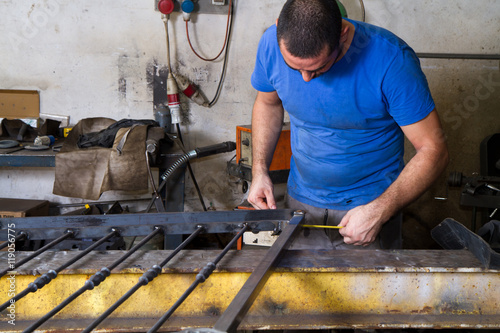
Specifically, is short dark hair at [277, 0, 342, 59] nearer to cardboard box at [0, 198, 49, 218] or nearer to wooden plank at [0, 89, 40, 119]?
cardboard box at [0, 198, 49, 218]

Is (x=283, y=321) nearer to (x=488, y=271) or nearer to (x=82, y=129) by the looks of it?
(x=488, y=271)

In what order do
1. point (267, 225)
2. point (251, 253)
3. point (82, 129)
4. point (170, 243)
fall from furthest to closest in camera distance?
point (82, 129)
point (170, 243)
point (267, 225)
point (251, 253)

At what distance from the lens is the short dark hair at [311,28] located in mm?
1175

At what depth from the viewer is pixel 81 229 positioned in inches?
50.9

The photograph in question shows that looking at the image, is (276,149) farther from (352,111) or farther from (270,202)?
(352,111)

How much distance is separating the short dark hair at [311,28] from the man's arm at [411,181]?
0.39m

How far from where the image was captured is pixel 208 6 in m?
2.92

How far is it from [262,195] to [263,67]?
44 cm

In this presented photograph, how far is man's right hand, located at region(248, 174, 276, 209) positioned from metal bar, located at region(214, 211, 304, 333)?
10.5 inches

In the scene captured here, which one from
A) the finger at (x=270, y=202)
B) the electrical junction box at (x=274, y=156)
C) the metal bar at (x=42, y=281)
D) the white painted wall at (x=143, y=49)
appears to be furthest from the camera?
the white painted wall at (x=143, y=49)

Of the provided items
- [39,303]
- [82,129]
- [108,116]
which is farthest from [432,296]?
[108,116]

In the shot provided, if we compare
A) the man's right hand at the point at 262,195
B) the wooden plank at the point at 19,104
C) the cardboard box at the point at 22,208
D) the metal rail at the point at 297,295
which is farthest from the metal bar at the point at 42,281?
the wooden plank at the point at 19,104

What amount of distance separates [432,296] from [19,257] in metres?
0.99

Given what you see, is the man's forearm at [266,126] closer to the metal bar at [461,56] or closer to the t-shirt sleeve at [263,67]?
the t-shirt sleeve at [263,67]
